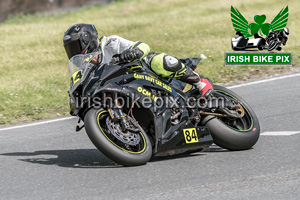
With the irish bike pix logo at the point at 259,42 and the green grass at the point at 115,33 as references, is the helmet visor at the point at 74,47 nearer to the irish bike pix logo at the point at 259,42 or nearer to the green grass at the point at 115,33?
the green grass at the point at 115,33

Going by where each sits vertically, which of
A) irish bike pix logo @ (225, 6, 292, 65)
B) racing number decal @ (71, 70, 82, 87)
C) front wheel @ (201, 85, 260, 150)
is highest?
racing number decal @ (71, 70, 82, 87)

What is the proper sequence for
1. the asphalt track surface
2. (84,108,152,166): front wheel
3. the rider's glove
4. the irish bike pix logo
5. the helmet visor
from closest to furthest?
the asphalt track surface
(84,108,152,166): front wheel
the rider's glove
the helmet visor
the irish bike pix logo

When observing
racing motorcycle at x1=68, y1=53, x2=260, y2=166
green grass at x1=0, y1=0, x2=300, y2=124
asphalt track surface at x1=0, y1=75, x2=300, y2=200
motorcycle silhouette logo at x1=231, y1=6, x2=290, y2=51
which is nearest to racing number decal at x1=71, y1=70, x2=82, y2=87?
racing motorcycle at x1=68, y1=53, x2=260, y2=166

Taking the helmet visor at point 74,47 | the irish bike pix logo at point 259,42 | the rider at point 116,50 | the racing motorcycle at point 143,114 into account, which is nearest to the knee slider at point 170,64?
the rider at point 116,50

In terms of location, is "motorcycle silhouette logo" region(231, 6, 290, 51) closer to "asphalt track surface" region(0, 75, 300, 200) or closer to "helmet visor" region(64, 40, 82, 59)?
"asphalt track surface" region(0, 75, 300, 200)

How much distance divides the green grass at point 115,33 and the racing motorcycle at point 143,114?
3.21 metres

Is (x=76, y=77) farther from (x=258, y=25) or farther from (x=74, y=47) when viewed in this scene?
(x=258, y=25)

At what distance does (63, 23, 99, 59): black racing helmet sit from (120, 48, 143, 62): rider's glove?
0.37 meters

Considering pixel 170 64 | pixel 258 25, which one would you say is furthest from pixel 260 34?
pixel 170 64

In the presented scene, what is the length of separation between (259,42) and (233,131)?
8.06 metres

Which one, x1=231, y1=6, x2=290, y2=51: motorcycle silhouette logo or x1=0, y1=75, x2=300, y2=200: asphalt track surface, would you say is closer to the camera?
x1=0, y1=75, x2=300, y2=200: asphalt track surface

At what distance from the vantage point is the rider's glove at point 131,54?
5.51 m

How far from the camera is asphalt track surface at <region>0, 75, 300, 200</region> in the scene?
4742 millimetres

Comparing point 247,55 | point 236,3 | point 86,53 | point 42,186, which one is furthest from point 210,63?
point 236,3
